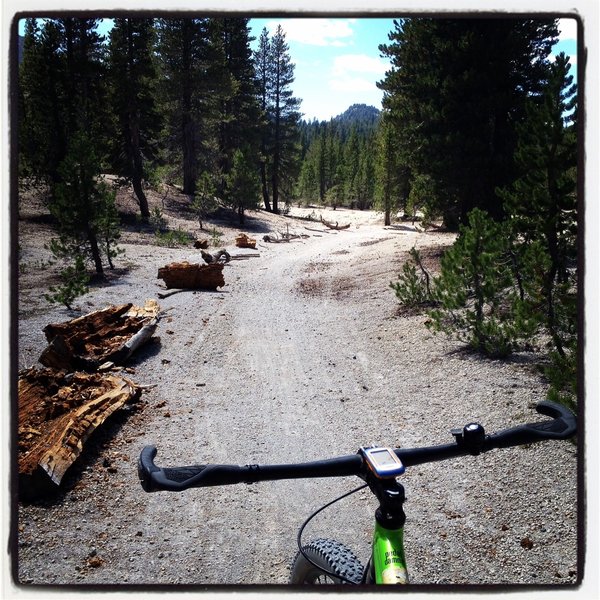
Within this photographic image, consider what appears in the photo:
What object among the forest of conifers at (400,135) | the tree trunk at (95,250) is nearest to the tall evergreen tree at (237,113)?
the forest of conifers at (400,135)

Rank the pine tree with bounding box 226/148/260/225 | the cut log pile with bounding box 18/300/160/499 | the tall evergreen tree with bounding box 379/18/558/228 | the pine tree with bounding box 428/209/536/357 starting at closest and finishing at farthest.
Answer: the cut log pile with bounding box 18/300/160/499 → the pine tree with bounding box 428/209/536/357 → the tall evergreen tree with bounding box 379/18/558/228 → the pine tree with bounding box 226/148/260/225

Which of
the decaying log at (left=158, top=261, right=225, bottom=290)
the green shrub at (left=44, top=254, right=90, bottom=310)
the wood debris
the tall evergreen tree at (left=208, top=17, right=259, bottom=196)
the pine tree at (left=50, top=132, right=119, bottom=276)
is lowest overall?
the green shrub at (left=44, top=254, right=90, bottom=310)

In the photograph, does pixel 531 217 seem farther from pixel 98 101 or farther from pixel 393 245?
pixel 98 101

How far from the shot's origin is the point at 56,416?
216 inches

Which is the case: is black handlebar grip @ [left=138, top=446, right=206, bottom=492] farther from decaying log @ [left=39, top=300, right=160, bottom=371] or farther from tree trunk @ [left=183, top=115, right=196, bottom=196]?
tree trunk @ [left=183, top=115, right=196, bottom=196]

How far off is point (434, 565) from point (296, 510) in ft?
4.41

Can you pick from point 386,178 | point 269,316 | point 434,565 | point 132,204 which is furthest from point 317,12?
point 386,178

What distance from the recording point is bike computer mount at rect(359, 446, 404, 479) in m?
1.29

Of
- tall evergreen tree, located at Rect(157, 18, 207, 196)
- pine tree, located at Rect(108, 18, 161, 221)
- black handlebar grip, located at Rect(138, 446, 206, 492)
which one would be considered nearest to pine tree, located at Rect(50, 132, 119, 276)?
pine tree, located at Rect(108, 18, 161, 221)

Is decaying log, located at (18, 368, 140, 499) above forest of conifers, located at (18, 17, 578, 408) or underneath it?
underneath

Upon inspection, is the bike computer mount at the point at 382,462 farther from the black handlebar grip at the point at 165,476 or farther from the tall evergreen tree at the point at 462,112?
the tall evergreen tree at the point at 462,112

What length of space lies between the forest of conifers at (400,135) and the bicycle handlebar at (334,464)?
0.60 metres

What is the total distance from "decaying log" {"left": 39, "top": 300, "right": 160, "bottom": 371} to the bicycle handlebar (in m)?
6.85

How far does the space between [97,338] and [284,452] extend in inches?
181
